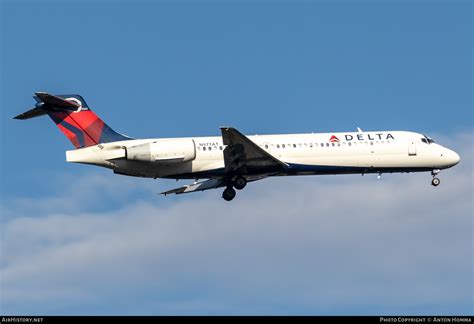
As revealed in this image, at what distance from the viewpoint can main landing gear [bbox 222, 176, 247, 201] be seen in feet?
148

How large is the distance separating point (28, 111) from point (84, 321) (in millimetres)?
18398

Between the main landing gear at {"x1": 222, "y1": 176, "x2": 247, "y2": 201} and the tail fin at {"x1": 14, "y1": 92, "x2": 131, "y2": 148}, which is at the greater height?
the tail fin at {"x1": 14, "y1": 92, "x2": 131, "y2": 148}

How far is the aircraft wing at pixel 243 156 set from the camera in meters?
42.6

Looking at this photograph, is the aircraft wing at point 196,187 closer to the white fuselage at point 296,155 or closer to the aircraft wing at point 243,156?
the white fuselage at point 296,155

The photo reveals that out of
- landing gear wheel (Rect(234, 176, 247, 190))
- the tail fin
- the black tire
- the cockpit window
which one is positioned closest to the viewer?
Answer: the tail fin

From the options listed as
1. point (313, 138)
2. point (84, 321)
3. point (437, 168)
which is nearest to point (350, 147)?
point (313, 138)

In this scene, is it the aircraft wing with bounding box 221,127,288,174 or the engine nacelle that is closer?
the engine nacelle

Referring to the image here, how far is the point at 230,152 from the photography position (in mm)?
43562

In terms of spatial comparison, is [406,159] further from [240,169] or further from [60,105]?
[60,105]

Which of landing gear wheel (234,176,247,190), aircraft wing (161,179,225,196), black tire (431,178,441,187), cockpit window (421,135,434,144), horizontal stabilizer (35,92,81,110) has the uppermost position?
cockpit window (421,135,434,144)

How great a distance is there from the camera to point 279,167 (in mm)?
44656

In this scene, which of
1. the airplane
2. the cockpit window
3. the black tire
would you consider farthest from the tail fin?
the black tire

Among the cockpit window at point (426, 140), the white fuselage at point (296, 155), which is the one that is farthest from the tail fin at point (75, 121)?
the cockpit window at point (426, 140)

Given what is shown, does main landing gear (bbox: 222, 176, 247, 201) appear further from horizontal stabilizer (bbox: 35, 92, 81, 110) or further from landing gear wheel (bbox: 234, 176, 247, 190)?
horizontal stabilizer (bbox: 35, 92, 81, 110)
